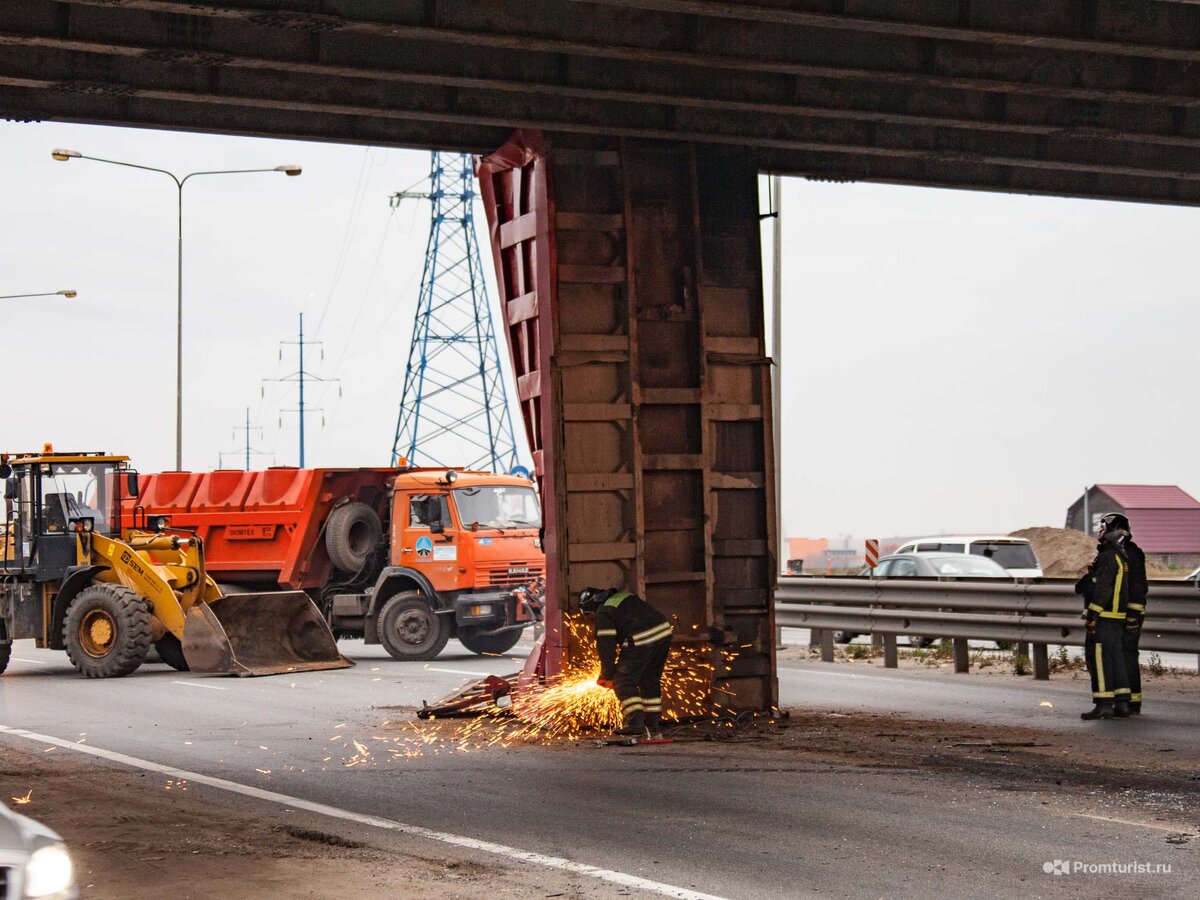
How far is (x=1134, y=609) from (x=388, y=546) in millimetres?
11802

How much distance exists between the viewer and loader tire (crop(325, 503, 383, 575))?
22594 millimetres

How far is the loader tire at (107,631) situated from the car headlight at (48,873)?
561 inches

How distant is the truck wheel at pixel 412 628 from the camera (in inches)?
866

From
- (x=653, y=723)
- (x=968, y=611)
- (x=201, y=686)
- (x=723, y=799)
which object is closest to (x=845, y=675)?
(x=968, y=611)

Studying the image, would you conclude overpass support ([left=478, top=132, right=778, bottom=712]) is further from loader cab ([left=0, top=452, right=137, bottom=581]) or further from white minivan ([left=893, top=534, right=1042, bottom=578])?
white minivan ([left=893, top=534, right=1042, bottom=578])

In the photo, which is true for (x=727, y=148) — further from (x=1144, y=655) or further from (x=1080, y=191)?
(x=1144, y=655)

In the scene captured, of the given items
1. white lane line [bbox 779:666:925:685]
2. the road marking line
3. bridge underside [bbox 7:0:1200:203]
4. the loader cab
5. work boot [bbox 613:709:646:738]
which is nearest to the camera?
A: the road marking line

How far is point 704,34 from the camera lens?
38.9 ft

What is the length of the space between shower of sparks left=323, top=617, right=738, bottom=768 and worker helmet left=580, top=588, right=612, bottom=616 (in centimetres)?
81

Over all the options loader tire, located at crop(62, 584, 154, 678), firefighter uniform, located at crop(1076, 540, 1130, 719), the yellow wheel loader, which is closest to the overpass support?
firefighter uniform, located at crop(1076, 540, 1130, 719)

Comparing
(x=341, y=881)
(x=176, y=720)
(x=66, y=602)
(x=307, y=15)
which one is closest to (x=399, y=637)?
(x=66, y=602)

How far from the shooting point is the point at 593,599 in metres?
12.2

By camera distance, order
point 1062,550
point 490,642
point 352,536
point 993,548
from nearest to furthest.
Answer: point 490,642 → point 352,536 → point 993,548 → point 1062,550

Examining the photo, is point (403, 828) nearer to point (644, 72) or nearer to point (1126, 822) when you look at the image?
point (1126, 822)
